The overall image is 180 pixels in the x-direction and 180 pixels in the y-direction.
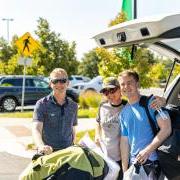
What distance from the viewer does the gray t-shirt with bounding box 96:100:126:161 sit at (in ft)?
16.3

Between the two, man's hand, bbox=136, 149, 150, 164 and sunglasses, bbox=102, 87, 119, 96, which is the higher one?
sunglasses, bbox=102, 87, 119, 96

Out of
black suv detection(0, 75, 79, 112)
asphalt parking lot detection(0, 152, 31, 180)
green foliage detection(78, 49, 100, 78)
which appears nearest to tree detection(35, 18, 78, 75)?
black suv detection(0, 75, 79, 112)

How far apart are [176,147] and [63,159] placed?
854mm

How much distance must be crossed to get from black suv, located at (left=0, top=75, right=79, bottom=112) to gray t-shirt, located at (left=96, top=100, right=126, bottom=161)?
737 inches

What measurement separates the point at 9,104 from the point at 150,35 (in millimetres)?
20237

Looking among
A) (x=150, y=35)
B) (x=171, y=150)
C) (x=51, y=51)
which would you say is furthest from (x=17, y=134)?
(x=51, y=51)

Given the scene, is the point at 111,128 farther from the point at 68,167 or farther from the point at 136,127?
the point at 68,167

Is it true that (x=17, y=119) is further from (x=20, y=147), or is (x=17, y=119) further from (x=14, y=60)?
(x=14, y=60)

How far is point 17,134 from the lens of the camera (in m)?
14.4

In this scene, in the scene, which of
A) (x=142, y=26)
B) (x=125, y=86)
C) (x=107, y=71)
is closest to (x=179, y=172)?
(x=125, y=86)

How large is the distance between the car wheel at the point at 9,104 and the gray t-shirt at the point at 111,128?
1878 centimetres

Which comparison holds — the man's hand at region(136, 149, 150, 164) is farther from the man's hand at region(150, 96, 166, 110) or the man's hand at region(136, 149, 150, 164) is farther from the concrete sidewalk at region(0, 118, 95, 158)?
the concrete sidewalk at region(0, 118, 95, 158)

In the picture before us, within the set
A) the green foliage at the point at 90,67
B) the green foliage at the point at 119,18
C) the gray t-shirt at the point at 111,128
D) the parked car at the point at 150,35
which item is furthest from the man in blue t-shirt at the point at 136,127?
the green foliage at the point at 90,67

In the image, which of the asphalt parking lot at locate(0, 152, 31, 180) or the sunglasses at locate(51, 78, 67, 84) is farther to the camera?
the asphalt parking lot at locate(0, 152, 31, 180)
